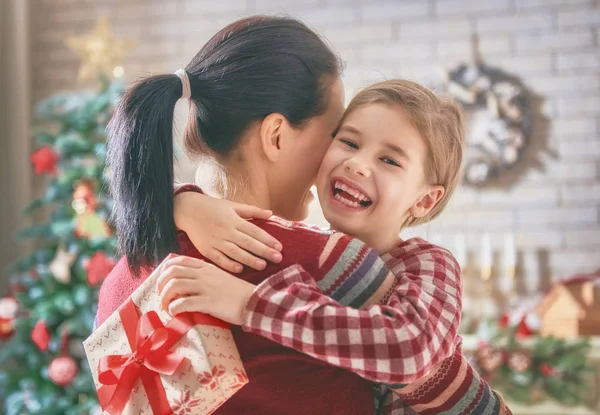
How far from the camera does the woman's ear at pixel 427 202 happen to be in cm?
132

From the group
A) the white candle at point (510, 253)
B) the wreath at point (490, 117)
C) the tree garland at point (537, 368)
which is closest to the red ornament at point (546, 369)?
the tree garland at point (537, 368)

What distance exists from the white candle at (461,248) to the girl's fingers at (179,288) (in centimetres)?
343

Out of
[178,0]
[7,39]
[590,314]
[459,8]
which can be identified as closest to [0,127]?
[7,39]

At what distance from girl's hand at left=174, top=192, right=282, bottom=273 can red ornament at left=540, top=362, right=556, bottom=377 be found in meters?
2.85

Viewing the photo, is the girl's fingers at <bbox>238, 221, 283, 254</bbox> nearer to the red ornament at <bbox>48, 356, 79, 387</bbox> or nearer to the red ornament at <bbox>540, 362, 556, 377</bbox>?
the red ornament at <bbox>48, 356, 79, 387</bbox>

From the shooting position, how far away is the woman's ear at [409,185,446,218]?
1.32 metres

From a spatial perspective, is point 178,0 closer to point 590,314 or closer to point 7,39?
point 7,39

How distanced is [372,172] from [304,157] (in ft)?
0.39

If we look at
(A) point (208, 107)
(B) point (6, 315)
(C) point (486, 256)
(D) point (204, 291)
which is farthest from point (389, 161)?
(C) point (486, 256)

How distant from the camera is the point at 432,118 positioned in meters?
1.25

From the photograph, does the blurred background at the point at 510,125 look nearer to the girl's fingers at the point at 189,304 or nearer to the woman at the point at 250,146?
the woman at the point at 250,146

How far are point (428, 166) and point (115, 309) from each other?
533mm

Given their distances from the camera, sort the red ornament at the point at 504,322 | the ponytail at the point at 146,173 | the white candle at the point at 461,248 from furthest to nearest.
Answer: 1. the white candle at the point at 461,248
2. the red ornament at the point at 504,322
3. the ponytail at the point at 146,173

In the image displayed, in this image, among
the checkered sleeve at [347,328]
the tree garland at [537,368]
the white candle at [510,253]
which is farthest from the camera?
the white candle at [510,253]
